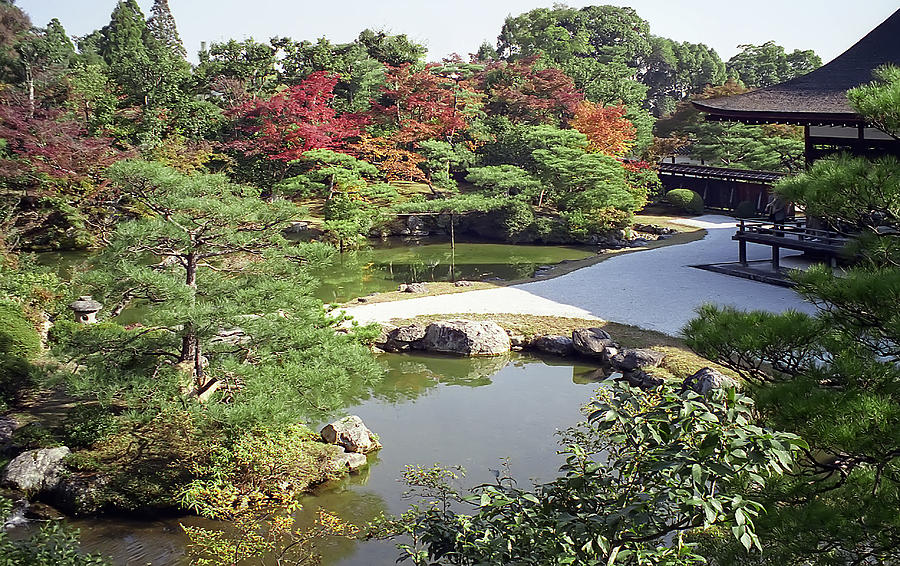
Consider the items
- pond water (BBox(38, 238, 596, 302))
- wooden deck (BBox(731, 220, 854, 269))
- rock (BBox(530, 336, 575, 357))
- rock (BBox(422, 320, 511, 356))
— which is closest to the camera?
rock (BBox(530, 336, 575, 357))

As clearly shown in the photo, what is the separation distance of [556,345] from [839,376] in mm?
7246

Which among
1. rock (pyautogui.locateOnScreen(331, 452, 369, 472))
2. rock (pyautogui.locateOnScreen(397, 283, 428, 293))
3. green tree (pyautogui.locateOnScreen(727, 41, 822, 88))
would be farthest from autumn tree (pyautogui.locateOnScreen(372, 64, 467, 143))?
green tree (pyautogui.locateOnScreen(727, 41, 822, 88))

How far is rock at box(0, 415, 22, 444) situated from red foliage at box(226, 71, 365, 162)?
1260 centimetres

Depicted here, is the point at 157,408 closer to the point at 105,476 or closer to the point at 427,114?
the point at 105,476

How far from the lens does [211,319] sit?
5.91 m

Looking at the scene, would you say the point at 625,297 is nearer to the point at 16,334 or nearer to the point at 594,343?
the point at 594,343

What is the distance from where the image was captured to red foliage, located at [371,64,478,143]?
70.0 feet

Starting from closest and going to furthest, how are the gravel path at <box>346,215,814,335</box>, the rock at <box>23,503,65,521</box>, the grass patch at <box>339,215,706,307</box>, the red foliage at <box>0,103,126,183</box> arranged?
the rock at <box>23,503,65,521</box> < the gravel path at <box>346,215,814,335</box> < the grass patch at <box>339,215,706,307</box> < the red foliage at <box>0,103,126,183</box>

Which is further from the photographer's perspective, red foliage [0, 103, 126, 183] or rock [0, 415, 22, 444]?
red foliage [0, 103, 126, 183]

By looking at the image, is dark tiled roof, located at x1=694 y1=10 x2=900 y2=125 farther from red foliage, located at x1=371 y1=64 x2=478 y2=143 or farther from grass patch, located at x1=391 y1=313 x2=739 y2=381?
red foliage, located at x1=371 y1=64 x2=478 y2=143

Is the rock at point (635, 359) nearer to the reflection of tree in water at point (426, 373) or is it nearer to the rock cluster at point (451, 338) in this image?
the reflection of tree in water at point (426, 373)

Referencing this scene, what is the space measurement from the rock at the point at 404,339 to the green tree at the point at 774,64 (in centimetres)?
3219

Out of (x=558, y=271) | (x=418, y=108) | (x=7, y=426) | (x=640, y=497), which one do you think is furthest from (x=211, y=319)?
(x=418, y=108)

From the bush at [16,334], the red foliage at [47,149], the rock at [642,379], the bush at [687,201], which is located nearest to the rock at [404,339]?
the rock at [642,379]
